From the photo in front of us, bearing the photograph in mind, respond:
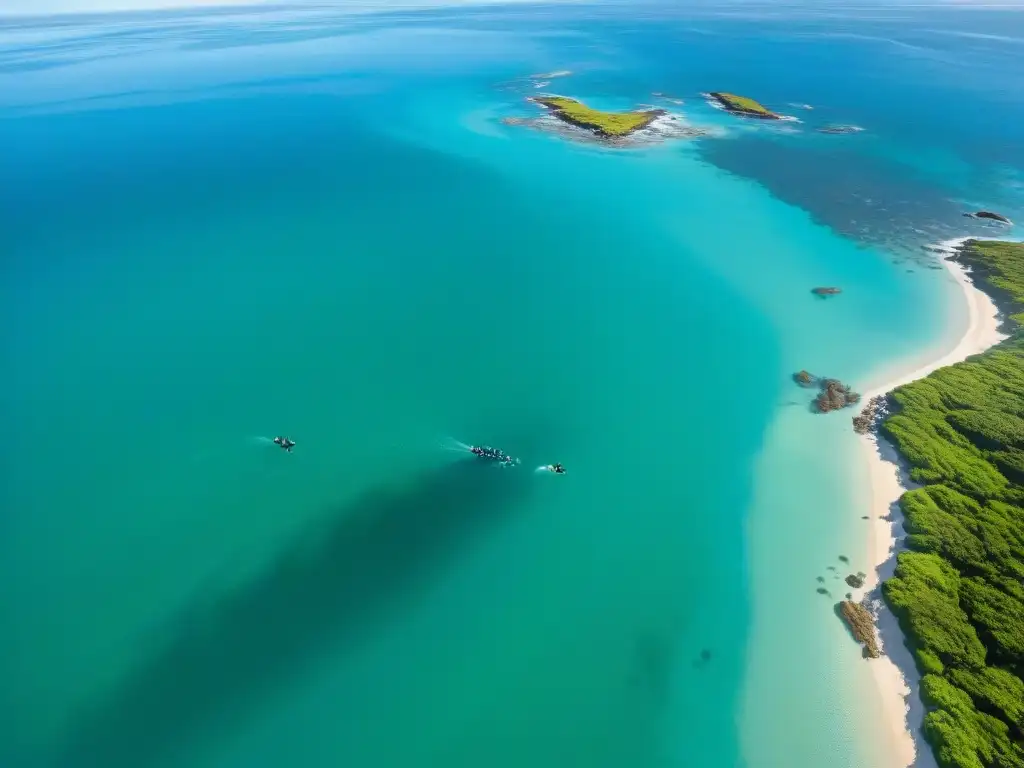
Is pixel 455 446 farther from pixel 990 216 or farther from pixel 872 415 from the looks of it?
pixel 990 216

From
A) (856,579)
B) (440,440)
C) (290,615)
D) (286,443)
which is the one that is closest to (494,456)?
(440,440)

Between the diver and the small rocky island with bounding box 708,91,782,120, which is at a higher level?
the small rocky island with bounding box 708,91,782,120

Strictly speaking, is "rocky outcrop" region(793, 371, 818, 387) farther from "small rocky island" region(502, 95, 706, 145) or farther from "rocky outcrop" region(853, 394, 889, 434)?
"small rocky island" region(502, 95, 706, 145)

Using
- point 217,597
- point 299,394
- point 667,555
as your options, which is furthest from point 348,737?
point 299,394

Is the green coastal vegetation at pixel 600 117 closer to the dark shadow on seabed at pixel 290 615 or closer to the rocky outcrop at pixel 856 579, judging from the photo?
the dark shadow on seabed at pixel 290 615

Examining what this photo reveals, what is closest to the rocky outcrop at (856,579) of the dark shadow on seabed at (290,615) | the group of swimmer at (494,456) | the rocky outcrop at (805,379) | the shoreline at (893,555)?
the shoreline at (893,555)

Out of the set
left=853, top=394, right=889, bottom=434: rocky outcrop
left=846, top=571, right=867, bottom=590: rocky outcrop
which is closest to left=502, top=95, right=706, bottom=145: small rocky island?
left=853, top=394, right=889, bottom=434: rocky outcrop
